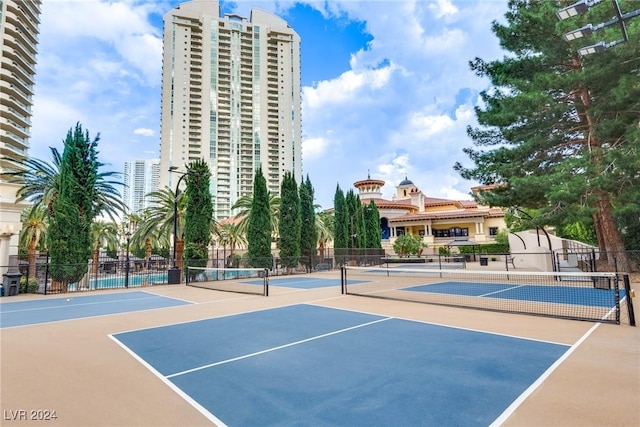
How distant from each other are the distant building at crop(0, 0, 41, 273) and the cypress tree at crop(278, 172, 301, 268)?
5475 centimetres

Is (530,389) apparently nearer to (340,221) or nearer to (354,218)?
(340,221)

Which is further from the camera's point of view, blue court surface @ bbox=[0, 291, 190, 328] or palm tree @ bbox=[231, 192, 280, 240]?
palm tree @ bbox=[231, 192, 280, 240]

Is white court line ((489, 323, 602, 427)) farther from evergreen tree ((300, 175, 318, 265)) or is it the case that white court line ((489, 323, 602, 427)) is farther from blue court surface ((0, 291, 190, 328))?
evergreen tree ((300, 175, 318, 265))

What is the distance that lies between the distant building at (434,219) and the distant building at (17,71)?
200 feet

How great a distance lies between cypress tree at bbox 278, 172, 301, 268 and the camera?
1108 inches

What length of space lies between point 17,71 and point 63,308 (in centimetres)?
7736

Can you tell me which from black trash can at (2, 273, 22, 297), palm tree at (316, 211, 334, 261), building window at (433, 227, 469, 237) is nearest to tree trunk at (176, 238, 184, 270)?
black trash can at (2, 273, 22, 297)

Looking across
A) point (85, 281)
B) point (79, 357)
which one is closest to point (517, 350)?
point (79, 357)

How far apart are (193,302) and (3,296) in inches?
405

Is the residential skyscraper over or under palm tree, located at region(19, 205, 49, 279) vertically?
over

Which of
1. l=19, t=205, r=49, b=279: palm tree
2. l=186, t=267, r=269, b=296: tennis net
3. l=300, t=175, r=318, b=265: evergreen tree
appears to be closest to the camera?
l=186, t=267, r=269, b=296: tennis net

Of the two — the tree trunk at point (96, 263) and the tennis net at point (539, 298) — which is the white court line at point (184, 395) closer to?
the tennis net at point (539, 298)

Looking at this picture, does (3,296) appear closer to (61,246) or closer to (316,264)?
(61,246)

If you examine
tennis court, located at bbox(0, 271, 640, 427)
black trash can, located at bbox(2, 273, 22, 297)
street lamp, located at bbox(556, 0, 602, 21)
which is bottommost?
tennis court, located at bbox(0, 271, 640, 427)
